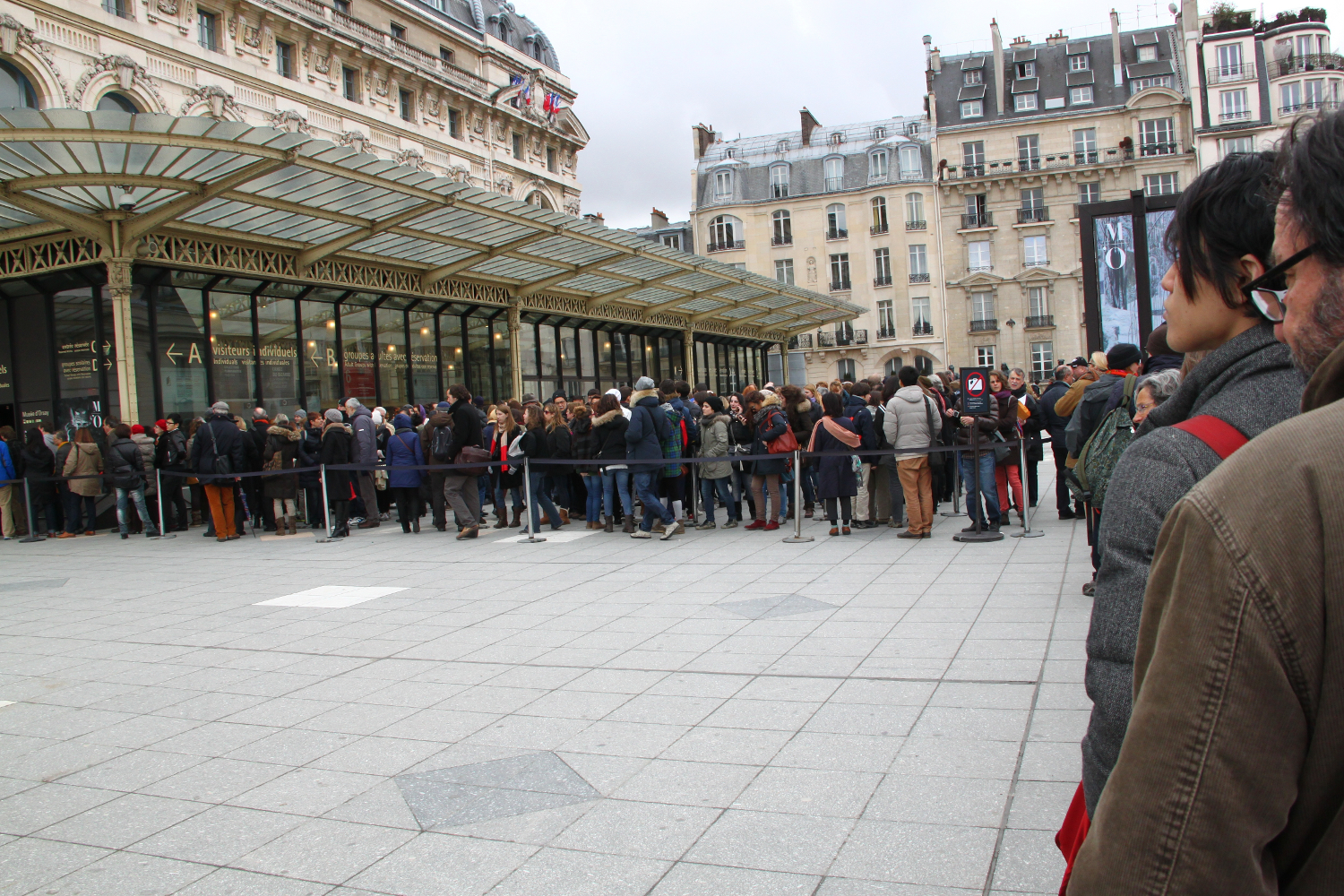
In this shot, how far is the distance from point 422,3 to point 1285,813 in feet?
124

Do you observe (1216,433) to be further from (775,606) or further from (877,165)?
(877,165)

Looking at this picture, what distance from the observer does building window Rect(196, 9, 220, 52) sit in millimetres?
24719

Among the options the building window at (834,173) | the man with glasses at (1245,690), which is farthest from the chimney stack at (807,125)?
the man with glasses at (1245,690)

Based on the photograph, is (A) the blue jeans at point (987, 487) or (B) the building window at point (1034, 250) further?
(B) the building window at point (1034, 250)

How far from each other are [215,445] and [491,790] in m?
11.3

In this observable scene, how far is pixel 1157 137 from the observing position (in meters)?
50.4

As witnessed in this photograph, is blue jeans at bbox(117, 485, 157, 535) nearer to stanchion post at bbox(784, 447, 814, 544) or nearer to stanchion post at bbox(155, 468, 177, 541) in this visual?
stanchion post at bbox(155, 468, 177, 541)

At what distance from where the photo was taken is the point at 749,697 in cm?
505

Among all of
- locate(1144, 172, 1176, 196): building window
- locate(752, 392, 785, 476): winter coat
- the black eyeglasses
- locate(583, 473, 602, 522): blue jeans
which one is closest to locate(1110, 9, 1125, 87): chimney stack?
locate(1144, 172, 1176, 196): building window

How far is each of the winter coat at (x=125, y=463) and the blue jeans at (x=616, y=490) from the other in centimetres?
734

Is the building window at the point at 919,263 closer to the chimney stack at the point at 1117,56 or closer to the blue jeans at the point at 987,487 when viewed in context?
the chimney stack at the point at 1117,56

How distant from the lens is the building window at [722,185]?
5616 cm

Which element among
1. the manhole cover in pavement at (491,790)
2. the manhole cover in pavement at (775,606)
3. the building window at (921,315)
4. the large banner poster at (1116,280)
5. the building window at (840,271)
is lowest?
the manhole cover in pavement at (491,790)

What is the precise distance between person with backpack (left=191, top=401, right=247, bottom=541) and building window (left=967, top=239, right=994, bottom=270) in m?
46.3
